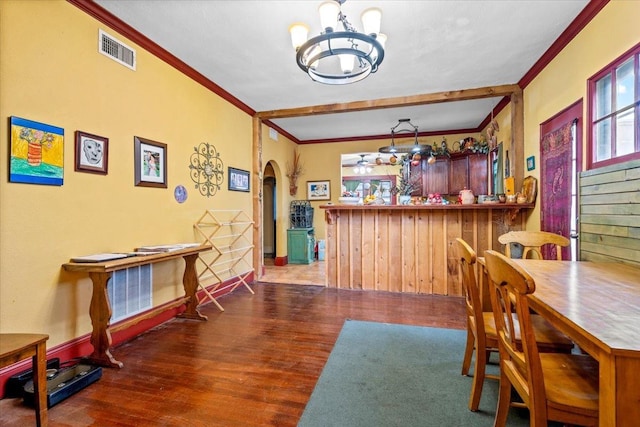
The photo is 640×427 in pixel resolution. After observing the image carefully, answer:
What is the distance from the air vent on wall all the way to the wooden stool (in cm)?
220

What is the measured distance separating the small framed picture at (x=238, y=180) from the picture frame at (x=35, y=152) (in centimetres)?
218

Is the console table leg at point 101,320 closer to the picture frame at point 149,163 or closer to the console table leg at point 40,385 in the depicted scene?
the console table leg at point 40,385

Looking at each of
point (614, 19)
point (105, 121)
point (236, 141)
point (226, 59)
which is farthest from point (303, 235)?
point (614, 19)

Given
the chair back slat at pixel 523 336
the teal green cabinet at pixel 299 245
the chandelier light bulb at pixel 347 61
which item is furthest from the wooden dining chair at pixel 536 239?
the teal green cabinet at pixel 299 245

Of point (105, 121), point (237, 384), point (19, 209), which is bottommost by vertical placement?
point (237, 384)

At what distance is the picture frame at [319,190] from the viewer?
6.86m

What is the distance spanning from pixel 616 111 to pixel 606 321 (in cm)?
207

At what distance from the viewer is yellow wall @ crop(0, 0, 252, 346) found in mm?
1884

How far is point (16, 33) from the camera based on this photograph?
1.89 metres

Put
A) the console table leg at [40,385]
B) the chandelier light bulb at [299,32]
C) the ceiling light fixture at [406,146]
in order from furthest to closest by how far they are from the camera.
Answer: the ceiling light fixture at [406,146] → the chandelier light bulb at [299,32] → the console table leg at [40,385]

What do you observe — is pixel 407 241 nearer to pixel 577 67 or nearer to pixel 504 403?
pixel 577 67

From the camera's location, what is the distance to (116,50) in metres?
2.55

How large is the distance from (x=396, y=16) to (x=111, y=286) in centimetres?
332

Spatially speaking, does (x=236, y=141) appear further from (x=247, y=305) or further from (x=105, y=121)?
(x=247, y=305)
